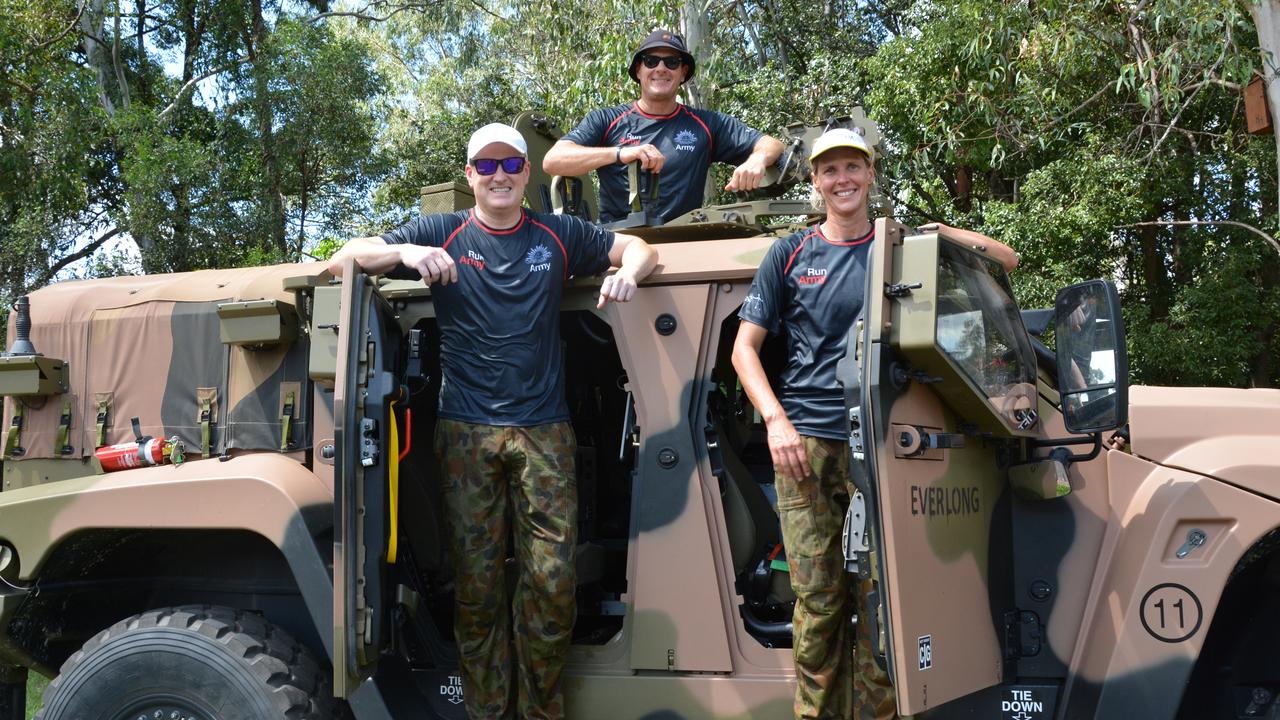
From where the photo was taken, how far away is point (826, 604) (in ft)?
11.3

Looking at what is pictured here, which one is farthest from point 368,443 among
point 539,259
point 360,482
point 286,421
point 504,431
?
point 539,259

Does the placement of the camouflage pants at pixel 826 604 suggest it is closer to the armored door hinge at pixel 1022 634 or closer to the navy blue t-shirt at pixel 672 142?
the armored door hinge at pixel 1022 634

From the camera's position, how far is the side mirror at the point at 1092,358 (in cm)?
313

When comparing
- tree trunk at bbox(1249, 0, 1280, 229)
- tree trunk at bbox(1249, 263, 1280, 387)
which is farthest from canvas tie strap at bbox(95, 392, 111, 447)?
tree trunk at bbox(1249, 263, 1280, 387)

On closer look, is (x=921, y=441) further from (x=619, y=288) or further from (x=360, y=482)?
(x=360, y=482)

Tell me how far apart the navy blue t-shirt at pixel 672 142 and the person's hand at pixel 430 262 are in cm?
151

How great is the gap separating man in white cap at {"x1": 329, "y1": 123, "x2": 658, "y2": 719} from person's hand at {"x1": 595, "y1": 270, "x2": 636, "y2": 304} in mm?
13

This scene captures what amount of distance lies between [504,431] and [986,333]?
1.58m

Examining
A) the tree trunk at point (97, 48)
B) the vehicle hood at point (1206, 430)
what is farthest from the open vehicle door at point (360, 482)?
the tree trunk at point (97, 48)

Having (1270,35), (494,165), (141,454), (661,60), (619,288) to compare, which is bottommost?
(141,454)

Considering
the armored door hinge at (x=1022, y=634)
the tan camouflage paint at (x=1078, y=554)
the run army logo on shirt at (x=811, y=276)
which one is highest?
the run army logo on shirt at (x=811, y=276)

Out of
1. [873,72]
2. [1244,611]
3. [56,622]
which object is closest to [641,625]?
[1244,611]

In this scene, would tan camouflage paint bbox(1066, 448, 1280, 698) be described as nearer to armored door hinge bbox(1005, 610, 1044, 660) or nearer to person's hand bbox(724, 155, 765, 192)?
armored door hinge bbox(1005, 610, 1044, 660)

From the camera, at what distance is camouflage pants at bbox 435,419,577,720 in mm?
3760
